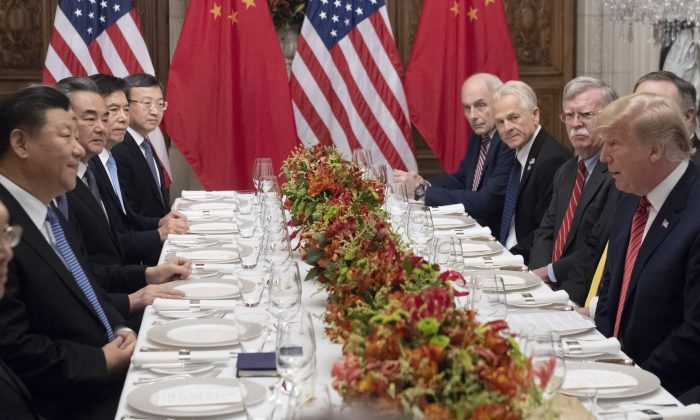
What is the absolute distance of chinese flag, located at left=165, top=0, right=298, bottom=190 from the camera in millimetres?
7551

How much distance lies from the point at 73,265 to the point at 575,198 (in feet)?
7.97

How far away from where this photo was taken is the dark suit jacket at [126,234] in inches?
189

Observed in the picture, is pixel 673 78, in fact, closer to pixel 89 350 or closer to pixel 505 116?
pixel 505 116

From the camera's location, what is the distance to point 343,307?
240 cm

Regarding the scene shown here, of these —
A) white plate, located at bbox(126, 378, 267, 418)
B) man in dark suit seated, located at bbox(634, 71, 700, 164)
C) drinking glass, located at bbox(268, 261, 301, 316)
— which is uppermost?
man in dark suit seated, located at bbox(634, 71, 700, 164)

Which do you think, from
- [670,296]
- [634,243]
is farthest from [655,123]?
[670,296]

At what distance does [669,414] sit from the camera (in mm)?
2141

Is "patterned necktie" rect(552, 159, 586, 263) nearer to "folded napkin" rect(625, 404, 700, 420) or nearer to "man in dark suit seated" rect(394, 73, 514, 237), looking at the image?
"man in dark suit seated" rect(394, 73, 514, 237)

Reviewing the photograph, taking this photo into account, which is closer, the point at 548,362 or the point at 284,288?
the point at 548,362

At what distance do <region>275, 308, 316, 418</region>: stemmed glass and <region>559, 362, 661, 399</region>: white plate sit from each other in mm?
652

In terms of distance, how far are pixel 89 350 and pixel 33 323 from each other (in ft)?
0.59

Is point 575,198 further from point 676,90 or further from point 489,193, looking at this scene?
point 489,193

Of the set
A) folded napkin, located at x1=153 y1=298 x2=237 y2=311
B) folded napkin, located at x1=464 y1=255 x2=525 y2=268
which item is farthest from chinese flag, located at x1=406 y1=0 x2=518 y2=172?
folded napkin, located at x1=153 y1=298 x2=237 y2=311

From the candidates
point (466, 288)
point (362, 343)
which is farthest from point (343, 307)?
point (362, 343)
